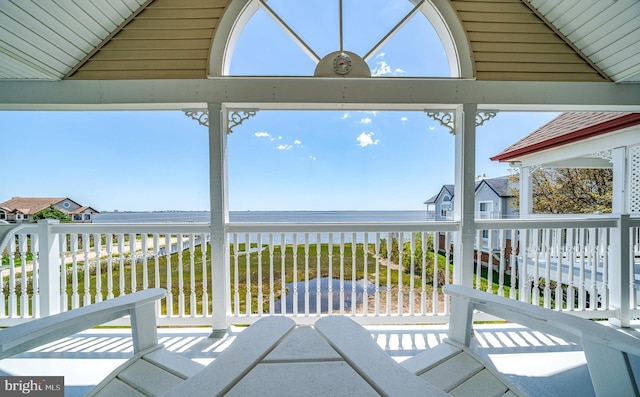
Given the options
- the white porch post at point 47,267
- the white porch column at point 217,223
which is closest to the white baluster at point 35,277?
the white porch post at point 47,267

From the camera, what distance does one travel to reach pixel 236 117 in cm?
242

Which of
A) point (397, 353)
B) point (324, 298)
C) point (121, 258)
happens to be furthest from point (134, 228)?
point (324, 298)

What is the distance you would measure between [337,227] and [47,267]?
2.70 m

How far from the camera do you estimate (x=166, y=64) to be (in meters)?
2.31

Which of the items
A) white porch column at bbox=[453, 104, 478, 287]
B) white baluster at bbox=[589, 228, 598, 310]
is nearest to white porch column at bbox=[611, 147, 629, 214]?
white baluster at bbox=[589, 228, 598, 310]

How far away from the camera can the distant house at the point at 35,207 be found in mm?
2807

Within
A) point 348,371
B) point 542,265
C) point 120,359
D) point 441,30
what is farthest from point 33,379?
point 542,265

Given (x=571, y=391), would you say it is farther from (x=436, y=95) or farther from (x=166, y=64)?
(x=166, y=64)

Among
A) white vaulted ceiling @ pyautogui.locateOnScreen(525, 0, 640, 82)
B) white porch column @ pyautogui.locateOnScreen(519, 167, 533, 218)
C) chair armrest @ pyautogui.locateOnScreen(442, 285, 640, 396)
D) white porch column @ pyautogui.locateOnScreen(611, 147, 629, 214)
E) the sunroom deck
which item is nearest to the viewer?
chair armrest @ pyautogui.locateOnScreen(442, 285, 640, 396)

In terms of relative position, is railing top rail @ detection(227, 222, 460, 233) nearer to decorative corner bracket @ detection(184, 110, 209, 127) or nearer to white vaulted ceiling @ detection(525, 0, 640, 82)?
decorative corner bracket @ detection(184, 110, 209, 127)

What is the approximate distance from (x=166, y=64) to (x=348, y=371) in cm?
274

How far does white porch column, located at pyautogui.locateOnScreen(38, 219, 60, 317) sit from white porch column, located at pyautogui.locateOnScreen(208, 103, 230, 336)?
4.96 ft

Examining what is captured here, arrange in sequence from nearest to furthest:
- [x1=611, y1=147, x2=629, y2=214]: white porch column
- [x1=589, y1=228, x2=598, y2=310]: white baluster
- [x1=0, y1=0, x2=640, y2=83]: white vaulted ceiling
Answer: [x1=0, y1=0, x2=640, y2=83]: white vaulted ceiling < [x1=589, y1=228, x2=598, y2=310]: white baluster < [x1=611, y1=147, x2=629, y2=214]: white porch column

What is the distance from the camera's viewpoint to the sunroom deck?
1695 mm
